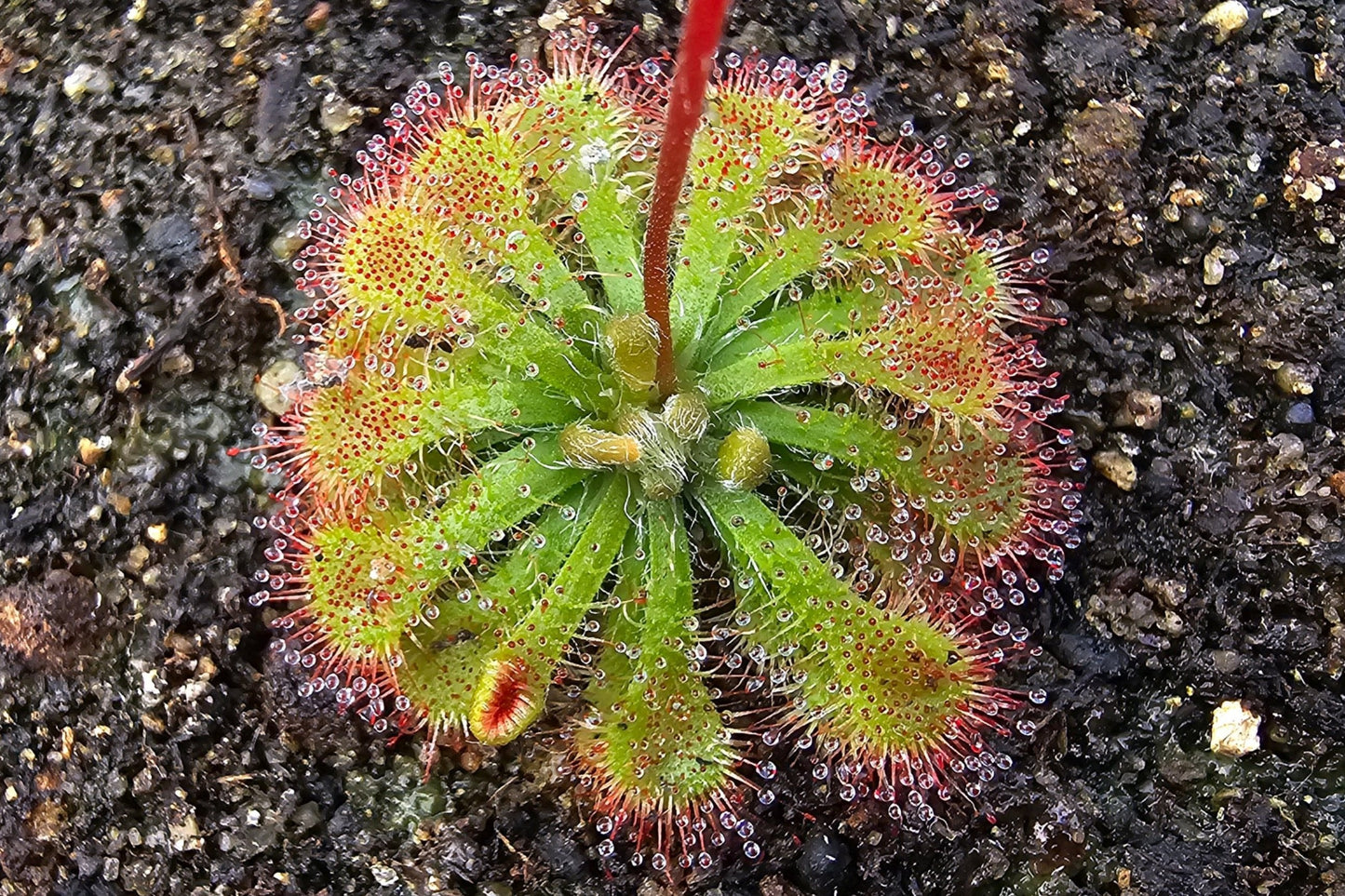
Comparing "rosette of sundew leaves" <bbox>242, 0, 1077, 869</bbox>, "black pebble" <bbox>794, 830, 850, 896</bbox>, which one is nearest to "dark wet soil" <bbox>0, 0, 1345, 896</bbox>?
"black pebble" <bbox>794, 830, 850, 896</bbox>

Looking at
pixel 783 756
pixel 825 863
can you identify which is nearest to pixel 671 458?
pixel 783 756

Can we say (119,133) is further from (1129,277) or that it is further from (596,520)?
(1129,277)

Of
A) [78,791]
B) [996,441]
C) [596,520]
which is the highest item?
[996,441]

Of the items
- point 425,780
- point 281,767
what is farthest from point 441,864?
point 281,767

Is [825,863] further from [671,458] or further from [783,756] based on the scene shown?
[671,458]

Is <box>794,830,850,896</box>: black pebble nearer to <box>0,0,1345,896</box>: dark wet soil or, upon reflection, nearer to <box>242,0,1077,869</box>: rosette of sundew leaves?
<box>0,0,1345,896</box>: dark wet soil

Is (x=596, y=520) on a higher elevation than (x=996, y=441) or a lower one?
lower
